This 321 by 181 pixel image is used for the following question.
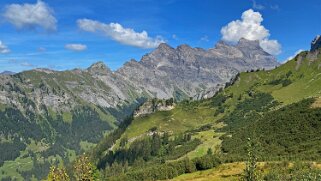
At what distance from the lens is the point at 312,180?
331 feet

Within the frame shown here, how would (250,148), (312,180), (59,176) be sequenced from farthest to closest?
(312,180) → (59,176) → (250,148)

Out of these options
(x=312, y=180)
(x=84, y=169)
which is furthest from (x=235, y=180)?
(x=84, y=169)

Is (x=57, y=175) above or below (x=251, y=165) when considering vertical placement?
below

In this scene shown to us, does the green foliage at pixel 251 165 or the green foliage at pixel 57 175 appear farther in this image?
the green foliage at pixel 57 175

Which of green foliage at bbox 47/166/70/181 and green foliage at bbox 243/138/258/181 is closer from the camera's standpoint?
green foliage at bbox 243/138/258/181

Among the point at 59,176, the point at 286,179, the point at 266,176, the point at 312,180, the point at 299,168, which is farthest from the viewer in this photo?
the point at 299,168

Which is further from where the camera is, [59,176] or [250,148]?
[59,176]

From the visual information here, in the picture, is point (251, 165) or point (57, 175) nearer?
point (251, 165)

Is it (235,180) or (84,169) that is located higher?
(84,169)

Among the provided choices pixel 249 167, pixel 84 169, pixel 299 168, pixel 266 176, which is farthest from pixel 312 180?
pixel 299 168

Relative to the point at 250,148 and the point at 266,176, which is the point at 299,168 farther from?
the point at 250,148

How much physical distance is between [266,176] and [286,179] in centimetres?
2057

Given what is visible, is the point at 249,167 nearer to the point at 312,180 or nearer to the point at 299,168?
the point at 312,180

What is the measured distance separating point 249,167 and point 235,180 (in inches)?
5253
